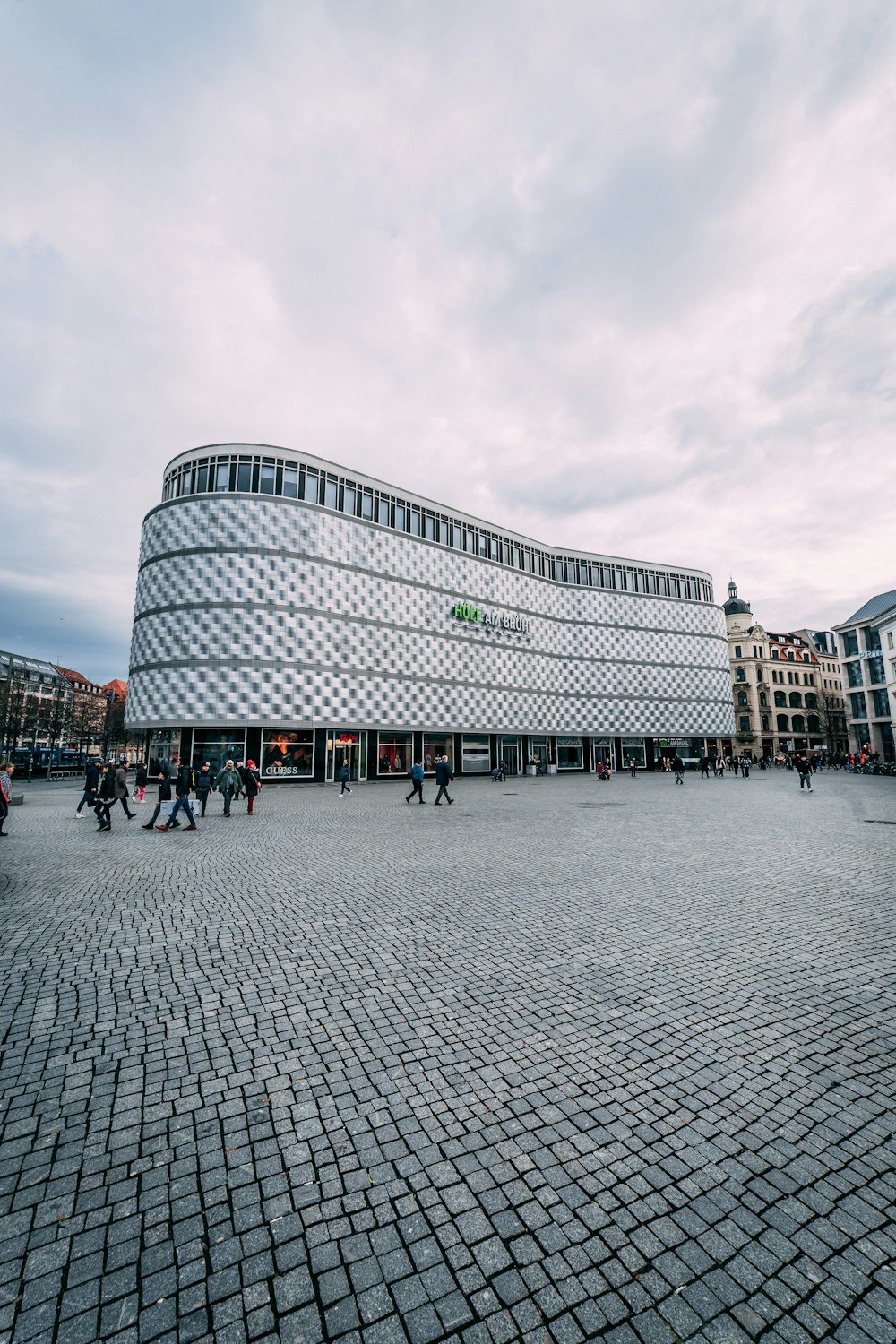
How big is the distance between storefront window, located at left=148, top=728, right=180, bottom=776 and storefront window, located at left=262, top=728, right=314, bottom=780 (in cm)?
588

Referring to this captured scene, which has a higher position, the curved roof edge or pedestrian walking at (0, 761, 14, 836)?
the curved roof edge

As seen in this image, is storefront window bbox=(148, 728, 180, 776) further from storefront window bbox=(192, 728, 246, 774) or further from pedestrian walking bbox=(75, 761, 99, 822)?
pedestrian walking bbox=(75, 761, 99, 822)

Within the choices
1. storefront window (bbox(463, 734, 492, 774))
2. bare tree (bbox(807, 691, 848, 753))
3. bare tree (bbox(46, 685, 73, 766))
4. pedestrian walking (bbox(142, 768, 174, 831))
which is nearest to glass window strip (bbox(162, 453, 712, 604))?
storefront window (bbox(463, 734, 492, 774))

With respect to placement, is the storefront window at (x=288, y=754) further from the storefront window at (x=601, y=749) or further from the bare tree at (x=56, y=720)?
the storefront window at (x=601, y=749)

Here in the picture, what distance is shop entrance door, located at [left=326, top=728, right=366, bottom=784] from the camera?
40969 millimetres

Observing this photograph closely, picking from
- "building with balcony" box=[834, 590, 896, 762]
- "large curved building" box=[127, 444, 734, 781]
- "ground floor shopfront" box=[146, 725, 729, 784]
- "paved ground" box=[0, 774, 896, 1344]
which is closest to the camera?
"paved ground" box=[0, 774, 896, 1344]

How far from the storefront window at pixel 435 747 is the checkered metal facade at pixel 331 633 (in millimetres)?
1402

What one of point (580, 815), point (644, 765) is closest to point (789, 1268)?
point (580, 815)

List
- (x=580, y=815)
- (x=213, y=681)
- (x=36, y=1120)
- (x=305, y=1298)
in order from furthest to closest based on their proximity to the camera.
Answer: (x=213, y=681)
(x=580, y=815)
(x=36, y=1120)
(x=305, y=1298)

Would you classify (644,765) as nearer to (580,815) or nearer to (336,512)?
(336,512)

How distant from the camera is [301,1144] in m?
3.14

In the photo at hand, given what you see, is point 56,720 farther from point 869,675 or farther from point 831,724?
point 831,724

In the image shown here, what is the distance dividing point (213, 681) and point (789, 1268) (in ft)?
128

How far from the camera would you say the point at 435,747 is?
154 ft
